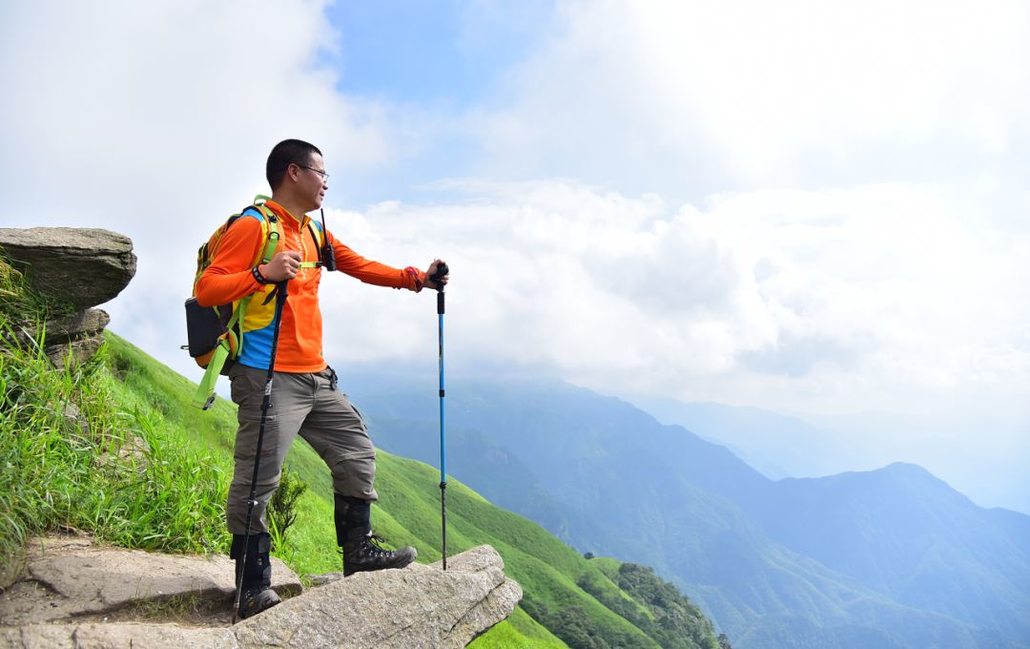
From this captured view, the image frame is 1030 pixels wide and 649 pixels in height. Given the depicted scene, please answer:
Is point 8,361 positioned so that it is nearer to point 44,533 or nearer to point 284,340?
point 44,533

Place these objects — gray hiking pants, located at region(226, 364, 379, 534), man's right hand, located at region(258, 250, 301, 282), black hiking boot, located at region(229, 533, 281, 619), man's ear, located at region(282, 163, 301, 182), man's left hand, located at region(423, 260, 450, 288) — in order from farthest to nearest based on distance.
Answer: man's left hand, located at region(423, 260, 450, 288), man's ear, located at region(282, 163, 301, 182), black hiking boot, located at region(229, 533, 281, 619), gray hiking pants, located at region(226, 364, 379, 534), man's right hand, located at region(258, 250, 301, 282)

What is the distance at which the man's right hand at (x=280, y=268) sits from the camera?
6277mm

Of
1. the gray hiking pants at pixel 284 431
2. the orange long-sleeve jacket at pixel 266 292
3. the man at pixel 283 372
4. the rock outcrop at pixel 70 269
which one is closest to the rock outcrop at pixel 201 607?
the man at pixel 283 372

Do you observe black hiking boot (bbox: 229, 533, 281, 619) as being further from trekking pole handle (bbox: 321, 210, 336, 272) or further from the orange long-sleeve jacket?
trekking pole handle (bbox: 321, 210, 336, 272)

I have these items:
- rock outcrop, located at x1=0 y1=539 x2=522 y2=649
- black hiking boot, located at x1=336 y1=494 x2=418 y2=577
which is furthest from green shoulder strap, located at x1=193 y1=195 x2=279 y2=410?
rock outcrop, located at x1=0 y1=539 x2=522 y2=649

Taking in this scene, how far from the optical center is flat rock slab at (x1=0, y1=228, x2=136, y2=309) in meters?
9.90

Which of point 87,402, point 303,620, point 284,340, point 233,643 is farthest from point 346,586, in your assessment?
point 87,402

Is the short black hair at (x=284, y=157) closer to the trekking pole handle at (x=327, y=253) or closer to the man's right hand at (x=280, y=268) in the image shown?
the trekking pole handle at (x=327, y=253)

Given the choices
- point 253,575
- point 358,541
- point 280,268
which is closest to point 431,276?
point 280,268

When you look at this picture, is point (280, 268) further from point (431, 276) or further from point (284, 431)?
point (431, 276)

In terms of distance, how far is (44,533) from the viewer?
26.4 feet

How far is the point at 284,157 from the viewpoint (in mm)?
7262

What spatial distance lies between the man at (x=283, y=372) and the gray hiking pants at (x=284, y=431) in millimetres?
10

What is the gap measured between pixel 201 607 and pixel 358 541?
179cm
